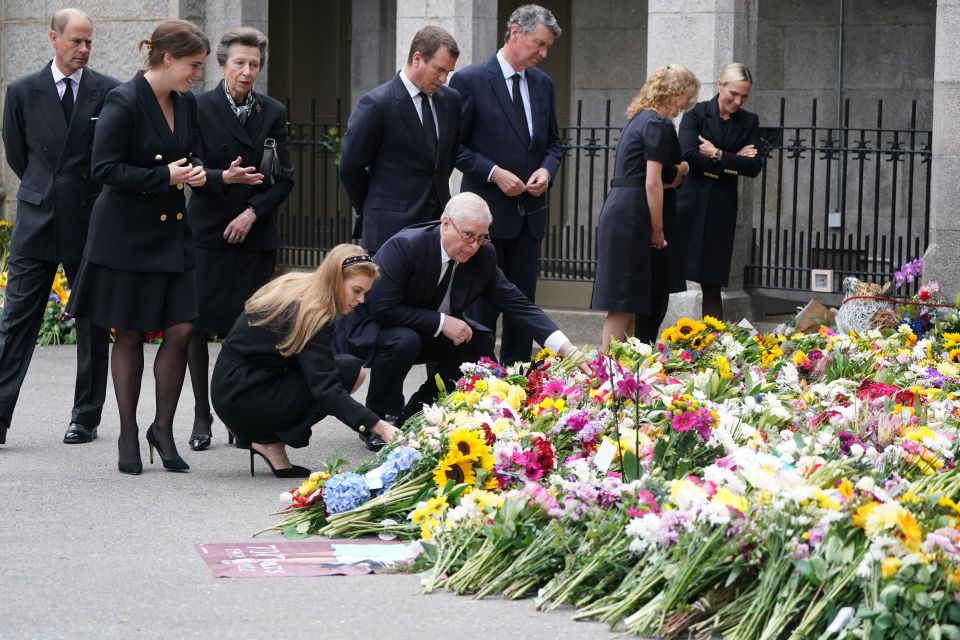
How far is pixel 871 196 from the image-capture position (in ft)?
45.2

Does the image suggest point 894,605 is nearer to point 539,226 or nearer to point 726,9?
point 539,226

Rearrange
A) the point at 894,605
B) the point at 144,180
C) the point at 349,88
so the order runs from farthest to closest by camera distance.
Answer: the point at 349,88, the point at 144,180, the point at 894,605

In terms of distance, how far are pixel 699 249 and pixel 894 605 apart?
6.02 meters

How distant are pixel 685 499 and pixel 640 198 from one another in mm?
4011

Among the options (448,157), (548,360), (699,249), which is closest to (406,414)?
(548,360)

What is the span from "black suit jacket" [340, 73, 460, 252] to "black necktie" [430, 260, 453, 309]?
0.80 meters

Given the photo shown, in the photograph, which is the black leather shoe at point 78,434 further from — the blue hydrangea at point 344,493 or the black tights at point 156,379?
the blue hydrangea at point 344,493

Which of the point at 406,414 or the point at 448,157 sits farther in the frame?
the point at 448,157

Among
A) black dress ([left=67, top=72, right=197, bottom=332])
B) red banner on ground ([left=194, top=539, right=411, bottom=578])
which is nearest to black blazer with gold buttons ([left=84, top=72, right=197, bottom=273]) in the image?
black dress ([left=67, top=72, right=197, bottom=332])

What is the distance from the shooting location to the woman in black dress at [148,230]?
6.68m

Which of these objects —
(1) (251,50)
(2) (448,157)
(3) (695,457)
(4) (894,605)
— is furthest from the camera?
(2) (448,157)

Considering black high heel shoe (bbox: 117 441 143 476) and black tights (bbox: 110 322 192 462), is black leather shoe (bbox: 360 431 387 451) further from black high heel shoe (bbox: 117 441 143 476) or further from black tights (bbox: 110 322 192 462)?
black high heel shoe (bbox: 117 441 143 476)

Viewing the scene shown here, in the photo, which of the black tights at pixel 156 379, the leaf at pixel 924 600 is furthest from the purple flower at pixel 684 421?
the black tights at pixel 156 379

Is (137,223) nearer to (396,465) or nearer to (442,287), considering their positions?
(442,287)
